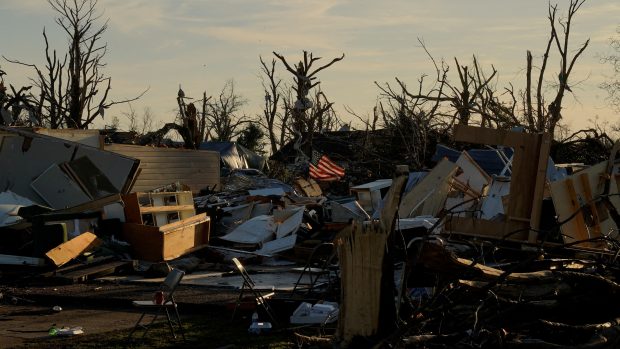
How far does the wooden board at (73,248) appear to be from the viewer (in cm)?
1312

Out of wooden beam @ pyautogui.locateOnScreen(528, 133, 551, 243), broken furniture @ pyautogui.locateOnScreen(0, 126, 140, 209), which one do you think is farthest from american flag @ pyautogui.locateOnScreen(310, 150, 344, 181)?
wooden beam @ pyautogui.locateOnScreen(528, 133, 551, 243)

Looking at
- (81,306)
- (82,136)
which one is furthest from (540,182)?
(82,136)

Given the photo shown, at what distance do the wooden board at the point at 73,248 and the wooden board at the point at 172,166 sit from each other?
5.24 metres

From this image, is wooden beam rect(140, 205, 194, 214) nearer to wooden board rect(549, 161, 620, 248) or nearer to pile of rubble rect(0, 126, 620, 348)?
pile of rubble rect(0, 126, 620, 348)

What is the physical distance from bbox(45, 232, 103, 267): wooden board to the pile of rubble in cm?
2

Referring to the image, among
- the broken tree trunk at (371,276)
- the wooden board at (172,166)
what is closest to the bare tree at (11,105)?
the wooden board at (172,166)

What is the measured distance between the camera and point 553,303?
619cm

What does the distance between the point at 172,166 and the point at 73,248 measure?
325 inches

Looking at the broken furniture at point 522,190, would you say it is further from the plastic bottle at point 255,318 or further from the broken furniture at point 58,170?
the broken furniture at point 58,170

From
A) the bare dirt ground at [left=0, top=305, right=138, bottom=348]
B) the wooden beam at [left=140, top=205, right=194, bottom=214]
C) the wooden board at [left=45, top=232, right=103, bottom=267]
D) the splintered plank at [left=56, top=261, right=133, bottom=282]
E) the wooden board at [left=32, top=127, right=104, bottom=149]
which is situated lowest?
the bare dirt ground at [left=0, top=305, right=138, bottom=348]

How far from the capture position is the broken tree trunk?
5.64 meters

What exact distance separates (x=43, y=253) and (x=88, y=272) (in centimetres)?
76

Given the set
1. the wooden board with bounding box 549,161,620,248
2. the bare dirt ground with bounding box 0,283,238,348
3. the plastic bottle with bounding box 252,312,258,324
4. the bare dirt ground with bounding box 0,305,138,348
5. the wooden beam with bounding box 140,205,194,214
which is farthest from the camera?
the wooden beam with bounding box 140,205,194,214

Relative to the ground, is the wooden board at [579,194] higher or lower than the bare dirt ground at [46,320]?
higher
